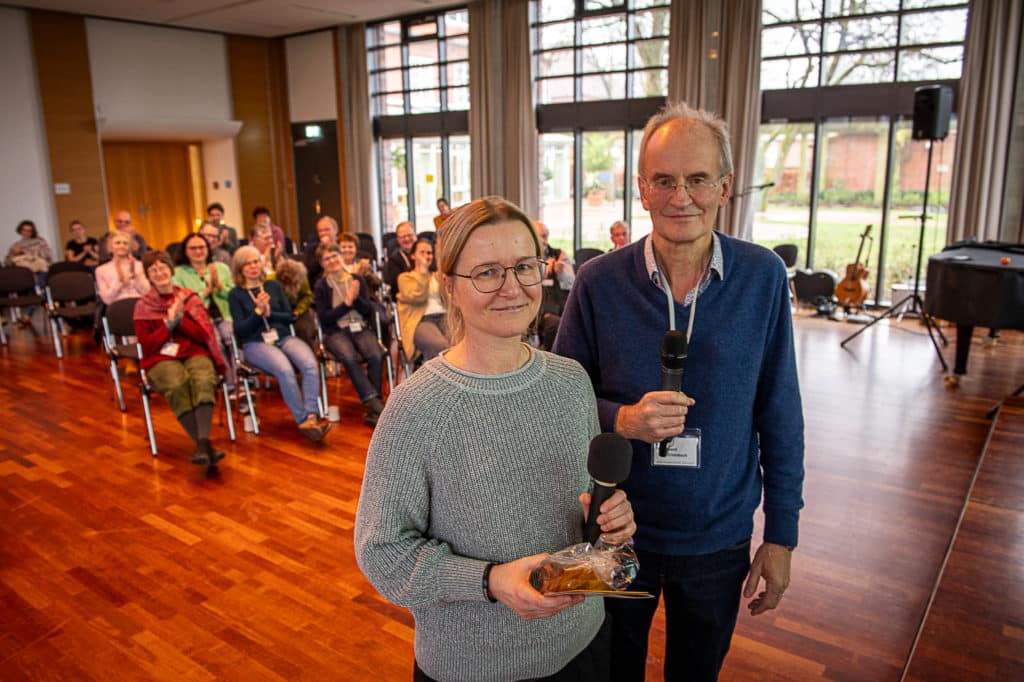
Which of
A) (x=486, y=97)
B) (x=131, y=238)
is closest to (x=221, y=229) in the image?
(x=131, y=238)

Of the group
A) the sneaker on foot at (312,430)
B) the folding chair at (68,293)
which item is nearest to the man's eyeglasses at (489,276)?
the sneaker on foot at (312,430)

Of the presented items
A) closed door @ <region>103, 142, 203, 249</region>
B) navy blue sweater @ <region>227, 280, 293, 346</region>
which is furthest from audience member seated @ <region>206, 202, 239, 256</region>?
closed door @ <region>103, 142, 203, 249</region>

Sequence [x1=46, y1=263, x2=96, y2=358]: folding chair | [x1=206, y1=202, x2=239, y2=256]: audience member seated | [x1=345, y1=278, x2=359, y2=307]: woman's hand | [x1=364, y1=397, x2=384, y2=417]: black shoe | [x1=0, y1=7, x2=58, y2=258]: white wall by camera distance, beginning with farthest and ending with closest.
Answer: [x1=0, y1=7, x2=58, y2=258]: white wall < [x1=206, y1=202, x2=239, y2=256]: audience member seated < [x1=46, y1=263, x2=96, y2=358]: folding chair < [x1=345, y1=278, x2=359, y2=307]: woman's hand < [x1=364, y1=397, x2=384, y2=417]: black shoe

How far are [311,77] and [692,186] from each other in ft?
50.9

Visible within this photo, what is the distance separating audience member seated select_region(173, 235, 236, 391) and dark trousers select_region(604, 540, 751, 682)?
202 inches

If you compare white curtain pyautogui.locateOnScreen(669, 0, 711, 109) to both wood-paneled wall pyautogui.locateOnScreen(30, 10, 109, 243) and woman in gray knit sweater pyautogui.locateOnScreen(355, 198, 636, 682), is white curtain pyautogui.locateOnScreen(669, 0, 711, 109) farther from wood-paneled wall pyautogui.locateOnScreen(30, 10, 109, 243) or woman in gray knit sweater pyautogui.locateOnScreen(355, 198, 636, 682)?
wood-paneled wall pyautogui.locateOnScreen(30, 10, 109, 243)

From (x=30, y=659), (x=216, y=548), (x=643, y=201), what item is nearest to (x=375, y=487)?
(x=643, y=201)

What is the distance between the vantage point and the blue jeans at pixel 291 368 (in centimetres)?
562

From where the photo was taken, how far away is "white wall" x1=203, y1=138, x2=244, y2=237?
15516mm

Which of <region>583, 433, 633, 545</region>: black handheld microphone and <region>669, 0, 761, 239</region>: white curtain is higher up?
<region>669, 0, 761, 239</region>: white curtain

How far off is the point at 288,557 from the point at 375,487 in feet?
9.17

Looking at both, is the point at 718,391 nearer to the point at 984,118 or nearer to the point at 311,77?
the point at 984,118

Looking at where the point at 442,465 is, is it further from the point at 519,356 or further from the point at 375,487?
the point at 519,356

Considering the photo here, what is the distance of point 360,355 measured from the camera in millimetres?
6227
